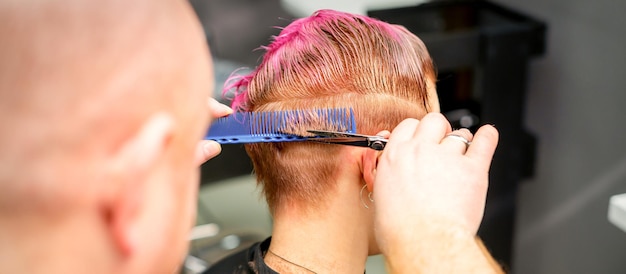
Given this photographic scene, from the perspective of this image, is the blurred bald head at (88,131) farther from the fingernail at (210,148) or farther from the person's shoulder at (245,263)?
the person's shoulder at (245,263)

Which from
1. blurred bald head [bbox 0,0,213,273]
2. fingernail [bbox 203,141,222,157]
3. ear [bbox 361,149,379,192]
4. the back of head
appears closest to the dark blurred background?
the back of head

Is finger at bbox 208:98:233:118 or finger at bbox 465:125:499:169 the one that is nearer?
finger at bbox 465:125:499:169

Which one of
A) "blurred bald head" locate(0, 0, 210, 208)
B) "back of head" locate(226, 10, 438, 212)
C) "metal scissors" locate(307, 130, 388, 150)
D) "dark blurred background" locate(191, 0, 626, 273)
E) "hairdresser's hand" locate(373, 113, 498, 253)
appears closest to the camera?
"blurred bald head" locate(0, 0, 210, 208)

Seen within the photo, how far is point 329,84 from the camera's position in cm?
121

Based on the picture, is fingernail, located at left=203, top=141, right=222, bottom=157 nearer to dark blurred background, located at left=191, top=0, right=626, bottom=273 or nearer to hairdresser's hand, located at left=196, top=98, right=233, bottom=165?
hairdresser's hand, located at left=196, top=98, right=233, bottom=165

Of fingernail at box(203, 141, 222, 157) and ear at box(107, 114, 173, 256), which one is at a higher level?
ear at box(107, 114, 173, 256)

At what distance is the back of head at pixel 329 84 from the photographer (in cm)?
121

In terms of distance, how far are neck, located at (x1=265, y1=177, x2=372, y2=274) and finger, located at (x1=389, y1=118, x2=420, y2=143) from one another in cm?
22

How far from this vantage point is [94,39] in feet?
1.93

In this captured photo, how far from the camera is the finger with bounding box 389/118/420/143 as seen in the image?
1039 millimetres

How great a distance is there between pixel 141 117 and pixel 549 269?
2440 millimetres

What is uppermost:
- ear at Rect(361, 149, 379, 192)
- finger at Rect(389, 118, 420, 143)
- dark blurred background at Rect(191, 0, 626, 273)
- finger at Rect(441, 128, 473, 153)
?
finger at Rect(389, 118, 420, 143)

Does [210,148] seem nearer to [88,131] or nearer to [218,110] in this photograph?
[218,110]

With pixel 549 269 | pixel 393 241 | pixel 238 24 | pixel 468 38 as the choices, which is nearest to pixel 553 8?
pixel 468 38
